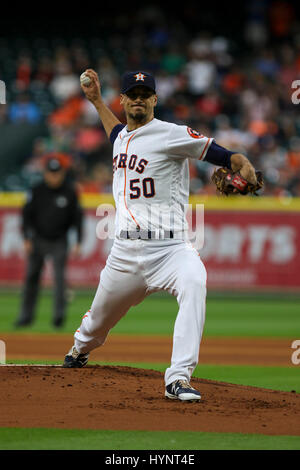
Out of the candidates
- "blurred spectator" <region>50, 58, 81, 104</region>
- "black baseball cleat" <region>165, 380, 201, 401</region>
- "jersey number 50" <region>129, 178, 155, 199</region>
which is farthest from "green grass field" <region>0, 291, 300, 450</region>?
"blurred spectator" <region>50, 58, 81, 104</region>

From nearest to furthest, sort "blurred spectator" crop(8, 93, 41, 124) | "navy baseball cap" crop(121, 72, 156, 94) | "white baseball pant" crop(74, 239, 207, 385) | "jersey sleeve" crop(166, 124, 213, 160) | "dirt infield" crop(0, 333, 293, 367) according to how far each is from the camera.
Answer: "white baseball pant" crop(74, 239, 207, 385)
"jersey sleeve" crop(166, 124, 213, 160)
"navy baseball cap" crop(121, 72, 156, 94)
"dirt infield" crop(0, 333, 293, 367)
"blurred spectator" crop(8, 93, 41, 124)

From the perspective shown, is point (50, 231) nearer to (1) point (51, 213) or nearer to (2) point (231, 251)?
(1) point (51, 213)

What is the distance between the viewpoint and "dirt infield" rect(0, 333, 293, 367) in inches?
364

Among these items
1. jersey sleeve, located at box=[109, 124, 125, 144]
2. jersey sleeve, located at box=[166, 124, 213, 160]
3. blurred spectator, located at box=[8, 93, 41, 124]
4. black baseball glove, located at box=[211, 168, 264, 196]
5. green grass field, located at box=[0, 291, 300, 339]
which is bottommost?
green grass field, located at box=[0, 291, 300, 339]

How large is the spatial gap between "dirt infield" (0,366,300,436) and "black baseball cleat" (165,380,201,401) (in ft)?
0.16

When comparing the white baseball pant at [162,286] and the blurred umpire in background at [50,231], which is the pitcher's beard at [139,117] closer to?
the white baseball pant at [162,286]

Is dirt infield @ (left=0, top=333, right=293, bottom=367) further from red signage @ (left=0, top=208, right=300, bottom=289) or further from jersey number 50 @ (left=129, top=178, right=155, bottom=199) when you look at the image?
red signage @ (left=0, top=208, right=300, bottom=289)

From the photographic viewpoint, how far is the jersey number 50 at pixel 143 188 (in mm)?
6078

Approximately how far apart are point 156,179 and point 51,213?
19.6ft

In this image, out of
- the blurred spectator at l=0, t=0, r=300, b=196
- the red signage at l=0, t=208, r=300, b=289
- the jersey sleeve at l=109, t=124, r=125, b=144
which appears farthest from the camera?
the blurred spectator at l=0, t=0, r=300, b=196

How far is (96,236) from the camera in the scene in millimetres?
18047

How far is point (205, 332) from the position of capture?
12008 millimetres

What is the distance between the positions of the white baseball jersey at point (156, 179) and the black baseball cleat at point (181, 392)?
1.04m

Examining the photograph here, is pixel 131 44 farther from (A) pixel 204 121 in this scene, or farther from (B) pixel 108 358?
(B) pixel 108 358
